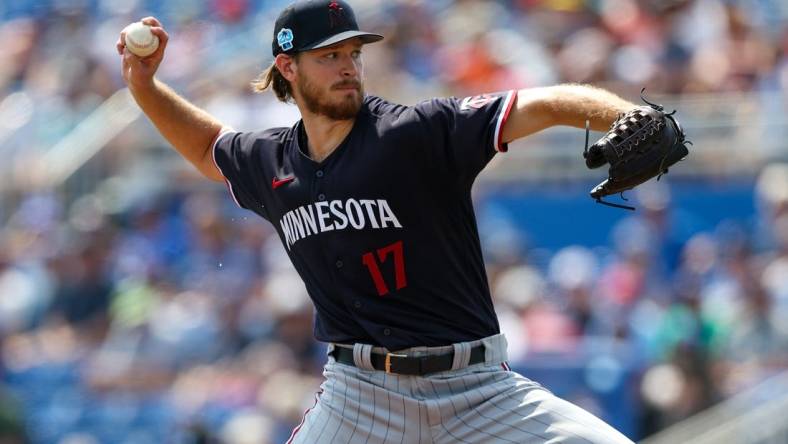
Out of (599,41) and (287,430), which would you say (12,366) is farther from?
(599,41)

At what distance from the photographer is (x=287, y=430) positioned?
7.89 m

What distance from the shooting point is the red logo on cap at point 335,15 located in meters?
4.32

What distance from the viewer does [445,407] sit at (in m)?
4.01

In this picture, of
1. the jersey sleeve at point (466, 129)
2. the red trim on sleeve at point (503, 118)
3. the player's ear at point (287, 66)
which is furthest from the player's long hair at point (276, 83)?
the red trim on sleeve at point (503, 118)

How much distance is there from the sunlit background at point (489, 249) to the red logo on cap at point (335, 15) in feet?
11.7

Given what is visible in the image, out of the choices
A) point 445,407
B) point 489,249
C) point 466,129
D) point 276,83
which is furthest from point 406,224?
point 489,249

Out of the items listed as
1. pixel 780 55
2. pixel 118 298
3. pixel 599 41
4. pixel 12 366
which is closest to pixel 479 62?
pixel 599 41

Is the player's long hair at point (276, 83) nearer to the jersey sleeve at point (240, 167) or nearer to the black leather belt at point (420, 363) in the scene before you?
the jersey sleeve at point (240, 167)

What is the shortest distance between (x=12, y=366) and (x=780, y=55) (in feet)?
18.7

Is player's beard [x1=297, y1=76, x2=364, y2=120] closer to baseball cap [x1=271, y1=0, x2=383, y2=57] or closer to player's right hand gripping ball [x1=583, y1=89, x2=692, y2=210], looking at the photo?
baseball cap [x1=271, y1=0, x2=383, y2=57]

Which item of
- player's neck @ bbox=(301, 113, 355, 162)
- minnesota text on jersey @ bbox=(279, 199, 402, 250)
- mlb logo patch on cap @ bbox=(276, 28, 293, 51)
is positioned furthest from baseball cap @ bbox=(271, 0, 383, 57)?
minnesota text on jersey @ bbox=(279, 199, 402, 250)

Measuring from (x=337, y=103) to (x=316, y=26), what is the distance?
29 centimetres

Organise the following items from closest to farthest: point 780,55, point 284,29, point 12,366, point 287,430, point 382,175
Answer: point 382,175 → point 284,29 → point 287,430 → point 780,55 → point 12,366

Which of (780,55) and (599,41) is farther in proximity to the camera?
(599,41)
